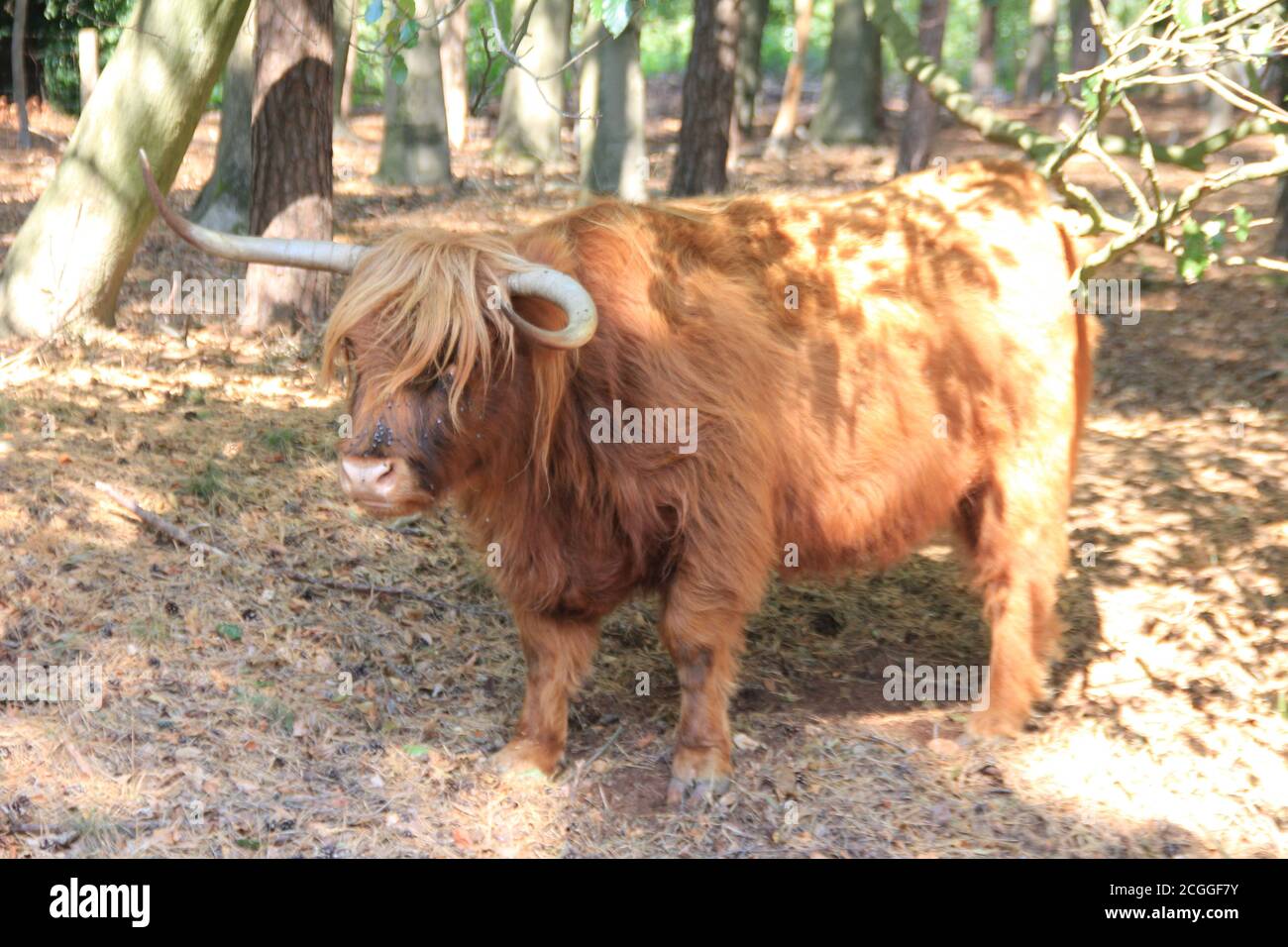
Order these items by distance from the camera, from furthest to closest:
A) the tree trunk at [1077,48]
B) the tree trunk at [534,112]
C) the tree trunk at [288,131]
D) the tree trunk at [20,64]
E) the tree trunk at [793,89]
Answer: the tree trunk at [793,89]
the tree trunk at [534,112]
the tree trunk at [1077,48]
the tree trunk at [20,64]
the tree trunk at [288,131]

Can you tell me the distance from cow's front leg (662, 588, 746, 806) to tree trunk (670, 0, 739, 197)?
24.3 ft

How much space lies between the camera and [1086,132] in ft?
16.7

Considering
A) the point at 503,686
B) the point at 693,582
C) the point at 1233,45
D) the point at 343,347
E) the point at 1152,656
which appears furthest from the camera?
the point at 1152,656

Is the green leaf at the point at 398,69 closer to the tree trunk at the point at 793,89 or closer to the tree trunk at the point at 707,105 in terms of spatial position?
the tree trunk at the point at 707,105

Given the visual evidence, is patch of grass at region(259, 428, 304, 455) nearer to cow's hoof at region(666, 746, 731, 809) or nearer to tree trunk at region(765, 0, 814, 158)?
cow's hoof at region(666, 746, 731, 809)

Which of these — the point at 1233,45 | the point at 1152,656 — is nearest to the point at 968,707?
the point at 1152,656

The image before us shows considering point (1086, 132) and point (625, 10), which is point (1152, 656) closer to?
point (1086, 132)

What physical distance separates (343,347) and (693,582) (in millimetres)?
1551

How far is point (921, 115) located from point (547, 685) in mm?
11343

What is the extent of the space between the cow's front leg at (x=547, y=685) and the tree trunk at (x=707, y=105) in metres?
7.35

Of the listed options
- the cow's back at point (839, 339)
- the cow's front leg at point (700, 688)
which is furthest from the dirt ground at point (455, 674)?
the cow's back at point (839, 339)

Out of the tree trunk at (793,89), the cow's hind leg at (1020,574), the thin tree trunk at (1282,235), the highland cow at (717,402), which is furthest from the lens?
the tree trunk at (793,89)

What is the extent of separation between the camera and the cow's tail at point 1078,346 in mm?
5934

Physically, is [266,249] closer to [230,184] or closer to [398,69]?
[398,69]
